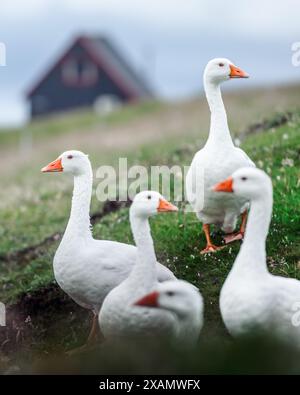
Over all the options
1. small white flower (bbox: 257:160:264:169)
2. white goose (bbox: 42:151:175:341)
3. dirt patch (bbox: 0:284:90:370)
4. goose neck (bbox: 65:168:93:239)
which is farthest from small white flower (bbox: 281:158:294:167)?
white goose (bbox: 42:151:175:341)

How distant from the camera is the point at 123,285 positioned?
9875 millimetres

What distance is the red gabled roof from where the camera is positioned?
6881 cm

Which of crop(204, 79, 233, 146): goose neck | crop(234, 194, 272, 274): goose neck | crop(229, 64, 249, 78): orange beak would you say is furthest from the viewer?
crop(229, 64, 249, 78): orange beak

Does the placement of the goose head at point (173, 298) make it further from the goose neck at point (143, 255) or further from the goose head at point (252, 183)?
the goose head at point (252, 183)

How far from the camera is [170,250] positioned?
13.7m

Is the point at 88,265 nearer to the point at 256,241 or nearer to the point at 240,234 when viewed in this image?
the point at 256,241

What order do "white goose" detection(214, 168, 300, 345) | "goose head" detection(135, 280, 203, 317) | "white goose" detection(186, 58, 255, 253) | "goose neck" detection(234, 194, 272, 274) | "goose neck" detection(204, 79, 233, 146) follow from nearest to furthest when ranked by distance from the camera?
"goose head" detection(135, 280, 203, 317), "white goose" detection(214, 168, 300, 345), "goose neck" detection(234, 194, 272, 274), "white goose" detection(186, 58, 255, 253), "goose neck" detection(204, 79, 233, 146)

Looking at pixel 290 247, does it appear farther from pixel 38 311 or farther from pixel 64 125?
pixel 64 125


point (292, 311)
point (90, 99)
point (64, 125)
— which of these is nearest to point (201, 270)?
point (292, 311)

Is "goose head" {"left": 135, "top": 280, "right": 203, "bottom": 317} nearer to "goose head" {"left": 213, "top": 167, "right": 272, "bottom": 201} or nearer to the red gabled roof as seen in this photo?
"goose head" {"left": 213, "top": 167, "right": 272, "bottom": 201}

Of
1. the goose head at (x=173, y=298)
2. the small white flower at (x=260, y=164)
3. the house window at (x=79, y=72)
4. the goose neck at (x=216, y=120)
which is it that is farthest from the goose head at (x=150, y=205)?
the house window at (x=79, y=72)

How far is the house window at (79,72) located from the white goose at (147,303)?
198 feet

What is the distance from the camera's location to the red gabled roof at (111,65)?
68.8m
